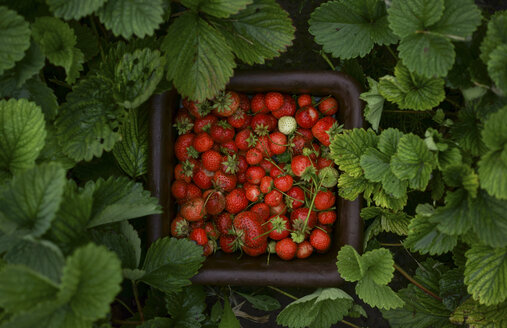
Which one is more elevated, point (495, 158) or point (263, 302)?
point (495, 158)

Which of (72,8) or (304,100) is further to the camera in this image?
(304,100)

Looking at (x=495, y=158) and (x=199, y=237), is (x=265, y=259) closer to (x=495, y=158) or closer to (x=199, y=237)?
(x=199, y=237)

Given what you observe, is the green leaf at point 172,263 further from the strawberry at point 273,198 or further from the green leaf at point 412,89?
the green leaf at point 412,89

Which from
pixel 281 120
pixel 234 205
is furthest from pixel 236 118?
pixel 234 205

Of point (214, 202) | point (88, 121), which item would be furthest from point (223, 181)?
point (88, 121)

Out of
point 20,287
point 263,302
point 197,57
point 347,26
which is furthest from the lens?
point 263,302

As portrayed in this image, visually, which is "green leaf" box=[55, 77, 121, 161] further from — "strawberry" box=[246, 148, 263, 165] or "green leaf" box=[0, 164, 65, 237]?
"strawberry" box=[246, 148, 263, 165]

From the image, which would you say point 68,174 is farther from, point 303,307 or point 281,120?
point 303,307
